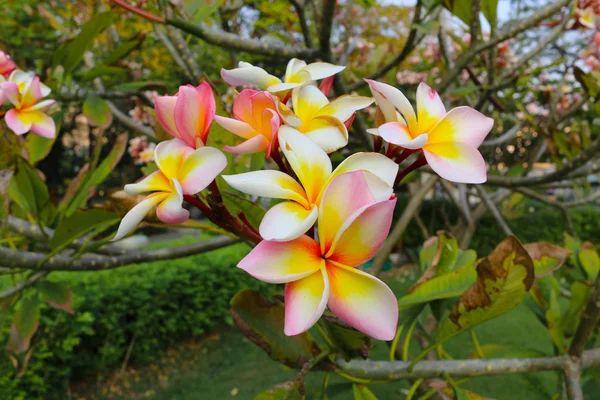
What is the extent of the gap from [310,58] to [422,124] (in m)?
0.66

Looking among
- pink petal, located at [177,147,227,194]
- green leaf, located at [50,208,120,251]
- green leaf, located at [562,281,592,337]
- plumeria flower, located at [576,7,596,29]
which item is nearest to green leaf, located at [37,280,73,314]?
green leaf, located at [50,208,120,251]

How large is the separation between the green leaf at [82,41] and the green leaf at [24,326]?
0.58 meters

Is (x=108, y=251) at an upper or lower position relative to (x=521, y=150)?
upper

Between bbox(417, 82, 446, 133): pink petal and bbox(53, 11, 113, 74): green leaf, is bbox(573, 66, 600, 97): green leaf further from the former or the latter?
bbox(53, 11, 113, 74): green leaf

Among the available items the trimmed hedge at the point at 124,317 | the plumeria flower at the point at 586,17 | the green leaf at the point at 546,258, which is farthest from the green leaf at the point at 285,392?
the trimmed hedge at the point at 124,317

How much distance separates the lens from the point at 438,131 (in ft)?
1.31

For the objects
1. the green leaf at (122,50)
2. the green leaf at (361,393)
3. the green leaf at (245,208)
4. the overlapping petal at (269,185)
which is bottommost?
the green leaf at (361,393)

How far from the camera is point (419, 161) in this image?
0.42 m

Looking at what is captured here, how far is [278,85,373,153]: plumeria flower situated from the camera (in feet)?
1.25

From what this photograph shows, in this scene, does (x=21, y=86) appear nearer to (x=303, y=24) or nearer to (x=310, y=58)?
(x=310, y=58)

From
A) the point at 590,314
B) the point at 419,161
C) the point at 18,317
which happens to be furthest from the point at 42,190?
the point at 590,314

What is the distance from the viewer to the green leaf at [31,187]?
0.83m

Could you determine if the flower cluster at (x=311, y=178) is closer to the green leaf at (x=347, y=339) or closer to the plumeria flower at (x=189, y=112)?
the plumeria flower at (x=189, y=112)

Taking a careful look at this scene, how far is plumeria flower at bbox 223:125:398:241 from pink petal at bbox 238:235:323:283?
0.02 metres
